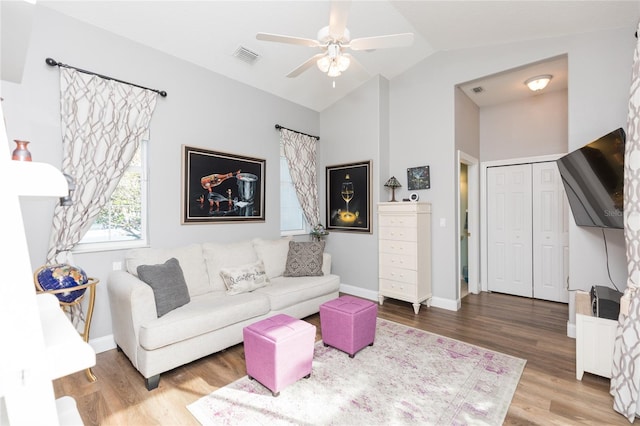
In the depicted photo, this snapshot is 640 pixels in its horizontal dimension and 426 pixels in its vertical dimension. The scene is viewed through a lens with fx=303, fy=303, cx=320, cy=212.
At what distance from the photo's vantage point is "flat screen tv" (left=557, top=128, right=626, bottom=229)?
2.40m

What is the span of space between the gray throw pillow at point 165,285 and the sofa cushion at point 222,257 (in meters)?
0.54

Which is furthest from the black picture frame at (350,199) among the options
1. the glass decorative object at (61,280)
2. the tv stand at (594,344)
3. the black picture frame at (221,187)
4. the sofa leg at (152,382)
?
the glass decorative object at (61,280)

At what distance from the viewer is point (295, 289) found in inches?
134

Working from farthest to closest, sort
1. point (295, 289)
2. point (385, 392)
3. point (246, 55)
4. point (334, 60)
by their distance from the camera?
point (246, 55), point (295, 289), point (334, 60), point (385, 392)

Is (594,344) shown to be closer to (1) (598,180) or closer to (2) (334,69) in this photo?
(1) (598,180)

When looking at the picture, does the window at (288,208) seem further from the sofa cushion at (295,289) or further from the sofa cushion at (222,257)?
the sofa cushion at (295,289)

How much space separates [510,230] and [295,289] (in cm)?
353

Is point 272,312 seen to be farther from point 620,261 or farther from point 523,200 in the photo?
point 523,200

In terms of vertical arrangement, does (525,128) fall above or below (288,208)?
above

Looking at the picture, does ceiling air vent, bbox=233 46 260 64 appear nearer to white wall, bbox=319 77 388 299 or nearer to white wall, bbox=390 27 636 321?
white wall, bbox=319 77 388 299

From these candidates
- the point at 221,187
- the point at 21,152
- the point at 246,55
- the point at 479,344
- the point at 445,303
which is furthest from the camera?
the point at 445,303

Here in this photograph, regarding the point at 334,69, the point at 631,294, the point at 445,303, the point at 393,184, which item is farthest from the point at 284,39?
the point at 445,303

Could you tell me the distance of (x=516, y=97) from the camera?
4.53 m

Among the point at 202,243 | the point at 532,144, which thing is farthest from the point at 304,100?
the point at 532,144
